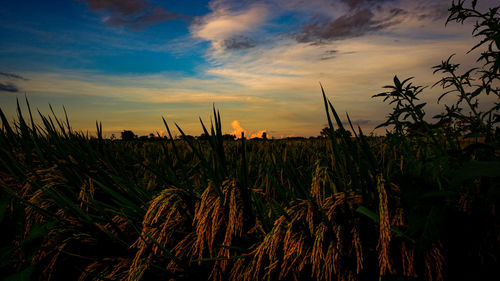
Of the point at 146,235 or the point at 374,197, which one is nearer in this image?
the point at 374,197

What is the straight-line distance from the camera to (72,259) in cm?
204

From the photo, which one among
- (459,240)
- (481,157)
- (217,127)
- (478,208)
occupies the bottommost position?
(459,240)

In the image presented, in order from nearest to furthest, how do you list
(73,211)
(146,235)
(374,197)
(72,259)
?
(374,197) → (146,235) → (73,211) → (72,259)

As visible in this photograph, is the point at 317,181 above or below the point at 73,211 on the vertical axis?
above

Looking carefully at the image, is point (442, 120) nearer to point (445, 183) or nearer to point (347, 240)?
point (445, 183)

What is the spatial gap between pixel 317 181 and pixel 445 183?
0.61m

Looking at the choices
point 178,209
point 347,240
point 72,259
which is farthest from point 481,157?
point 72,259

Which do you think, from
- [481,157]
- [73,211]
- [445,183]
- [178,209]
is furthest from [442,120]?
[73,211]

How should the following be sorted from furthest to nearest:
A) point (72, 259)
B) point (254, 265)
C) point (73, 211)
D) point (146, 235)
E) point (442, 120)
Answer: point (72, 259), point (73, 211), point (442, 120), point (146, 235), point (254, 265)

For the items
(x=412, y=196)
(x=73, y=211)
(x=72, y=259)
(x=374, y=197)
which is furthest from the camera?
(x=72, y=259)

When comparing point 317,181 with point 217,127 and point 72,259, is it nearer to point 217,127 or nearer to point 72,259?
point 217,127

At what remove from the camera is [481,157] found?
1.34 metres

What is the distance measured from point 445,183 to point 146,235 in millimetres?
1604

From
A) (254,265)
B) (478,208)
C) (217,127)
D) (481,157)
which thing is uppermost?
(217,127)
